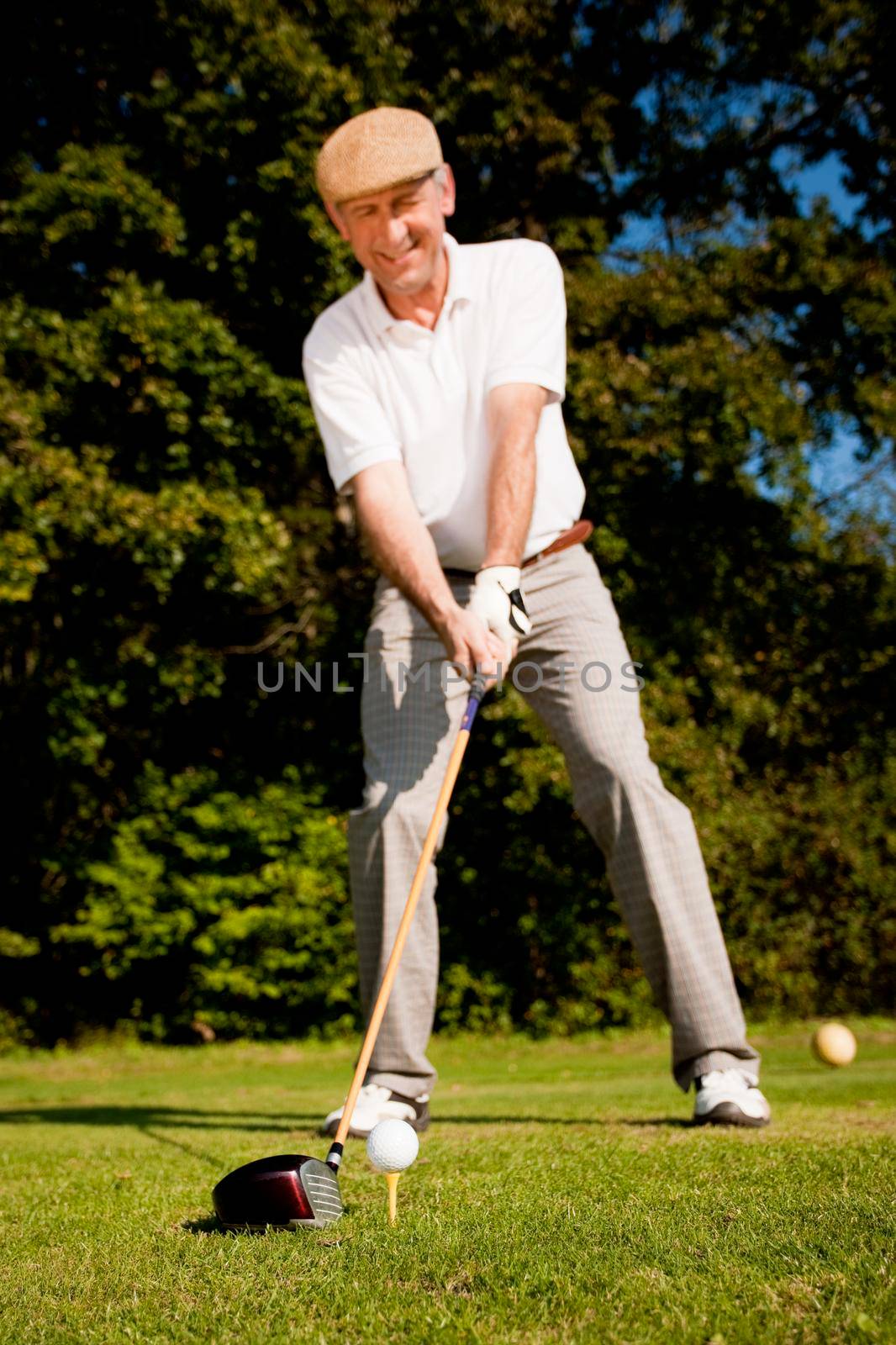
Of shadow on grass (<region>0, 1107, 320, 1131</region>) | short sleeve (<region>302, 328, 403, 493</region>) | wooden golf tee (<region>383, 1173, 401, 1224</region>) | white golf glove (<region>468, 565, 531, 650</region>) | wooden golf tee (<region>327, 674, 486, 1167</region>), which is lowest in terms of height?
shadow on grass (<region>0, 1107, 320, 1131</region>)

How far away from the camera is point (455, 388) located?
13.0 feet

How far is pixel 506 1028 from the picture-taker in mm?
10586

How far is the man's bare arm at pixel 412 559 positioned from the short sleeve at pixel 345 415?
0.05 metres

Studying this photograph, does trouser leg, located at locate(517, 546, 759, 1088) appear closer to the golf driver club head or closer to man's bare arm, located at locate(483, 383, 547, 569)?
man's bare arm, located at locate(483, 383, 547, 569)

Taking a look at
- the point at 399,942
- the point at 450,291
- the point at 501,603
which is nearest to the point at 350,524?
the point at 450,291

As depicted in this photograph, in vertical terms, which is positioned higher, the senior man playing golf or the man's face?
the man's face

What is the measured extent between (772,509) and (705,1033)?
827 centimetres

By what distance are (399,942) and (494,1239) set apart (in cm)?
100

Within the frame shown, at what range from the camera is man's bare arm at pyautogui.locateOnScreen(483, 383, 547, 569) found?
361cm

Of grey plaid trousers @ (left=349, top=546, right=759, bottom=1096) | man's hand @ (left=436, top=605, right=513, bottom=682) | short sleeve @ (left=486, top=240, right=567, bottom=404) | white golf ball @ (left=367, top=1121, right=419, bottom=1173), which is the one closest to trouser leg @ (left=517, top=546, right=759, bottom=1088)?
grey plaid trousers @ (left=349, top=546, right=759, bottom=1096)

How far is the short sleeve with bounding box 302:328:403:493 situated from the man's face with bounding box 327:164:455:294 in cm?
29

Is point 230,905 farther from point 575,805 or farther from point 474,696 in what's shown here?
point 474,696

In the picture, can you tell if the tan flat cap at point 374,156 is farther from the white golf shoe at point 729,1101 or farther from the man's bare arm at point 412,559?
the white golf shoe at point 729,1101

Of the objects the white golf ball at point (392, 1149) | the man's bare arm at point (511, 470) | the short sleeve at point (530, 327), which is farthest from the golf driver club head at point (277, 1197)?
the short sleeve at point (530, 327)
